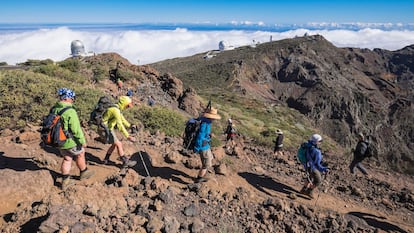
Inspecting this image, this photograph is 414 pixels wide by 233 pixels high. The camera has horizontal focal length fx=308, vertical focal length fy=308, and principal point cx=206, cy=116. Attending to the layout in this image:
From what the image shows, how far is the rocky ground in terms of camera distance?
419cm

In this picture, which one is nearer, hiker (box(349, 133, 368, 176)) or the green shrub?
the green shrub

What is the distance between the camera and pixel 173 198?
5293 mm

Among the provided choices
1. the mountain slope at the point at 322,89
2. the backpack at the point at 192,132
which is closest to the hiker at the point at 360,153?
the backpack at the point at 192,132

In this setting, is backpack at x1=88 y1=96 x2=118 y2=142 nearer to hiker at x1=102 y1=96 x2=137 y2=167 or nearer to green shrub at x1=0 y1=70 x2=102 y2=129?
hiker at x1=102 y1=96 x2=137 y2=167

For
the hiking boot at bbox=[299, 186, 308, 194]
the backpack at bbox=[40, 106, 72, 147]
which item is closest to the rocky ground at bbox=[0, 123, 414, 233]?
the hiking boot at bbox=[299, 186, 308, 194]

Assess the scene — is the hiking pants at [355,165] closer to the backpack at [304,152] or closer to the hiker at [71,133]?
the backpack at [304,152]

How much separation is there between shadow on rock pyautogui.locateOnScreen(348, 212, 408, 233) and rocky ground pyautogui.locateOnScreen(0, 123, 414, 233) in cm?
2

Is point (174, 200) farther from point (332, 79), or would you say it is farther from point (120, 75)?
point (332, 79)

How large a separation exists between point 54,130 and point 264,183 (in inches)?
192

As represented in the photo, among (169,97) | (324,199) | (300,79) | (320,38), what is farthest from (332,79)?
(324,199)

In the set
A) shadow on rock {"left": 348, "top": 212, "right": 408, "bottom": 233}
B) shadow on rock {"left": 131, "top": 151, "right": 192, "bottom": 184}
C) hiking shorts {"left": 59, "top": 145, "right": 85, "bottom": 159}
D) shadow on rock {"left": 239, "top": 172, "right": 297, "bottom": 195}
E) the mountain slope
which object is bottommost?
the mountain slope

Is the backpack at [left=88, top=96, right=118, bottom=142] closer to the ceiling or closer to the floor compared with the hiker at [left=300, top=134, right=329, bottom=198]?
closer to the ceiling

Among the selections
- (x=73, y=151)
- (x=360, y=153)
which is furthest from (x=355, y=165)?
(x=73, y=151)

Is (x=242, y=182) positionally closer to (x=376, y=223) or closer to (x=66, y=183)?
(x=376, y=223)
